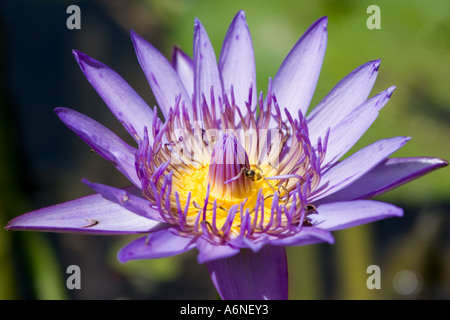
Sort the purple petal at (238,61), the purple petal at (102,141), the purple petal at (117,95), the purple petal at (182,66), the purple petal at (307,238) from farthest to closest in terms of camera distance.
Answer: the purple petal at (182,66)
the purple petal at (238,61)
the purple petal at (117,95)
the purple petal at (102,141)
the purple petal at (307,238)

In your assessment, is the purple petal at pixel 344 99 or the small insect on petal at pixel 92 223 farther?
the purple petal at pixel 344 99

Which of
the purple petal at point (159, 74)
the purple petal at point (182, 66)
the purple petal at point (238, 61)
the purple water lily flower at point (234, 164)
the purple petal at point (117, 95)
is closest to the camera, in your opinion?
the purple water lily flower at point (234, 164)

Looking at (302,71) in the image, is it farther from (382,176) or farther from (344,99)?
(382,176)

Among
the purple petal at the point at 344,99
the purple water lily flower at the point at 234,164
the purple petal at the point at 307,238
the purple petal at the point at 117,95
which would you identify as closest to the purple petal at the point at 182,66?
the purple water lily flower at the point at 234,164

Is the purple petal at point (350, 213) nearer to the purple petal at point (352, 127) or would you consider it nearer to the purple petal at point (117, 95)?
the purple petal at point (352, 127)

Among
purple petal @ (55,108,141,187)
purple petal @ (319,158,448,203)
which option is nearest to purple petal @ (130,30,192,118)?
purple petal @ (55,108,141,187)

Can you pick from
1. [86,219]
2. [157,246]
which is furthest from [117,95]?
[157,246]

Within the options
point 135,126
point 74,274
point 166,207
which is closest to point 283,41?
point 135,126
